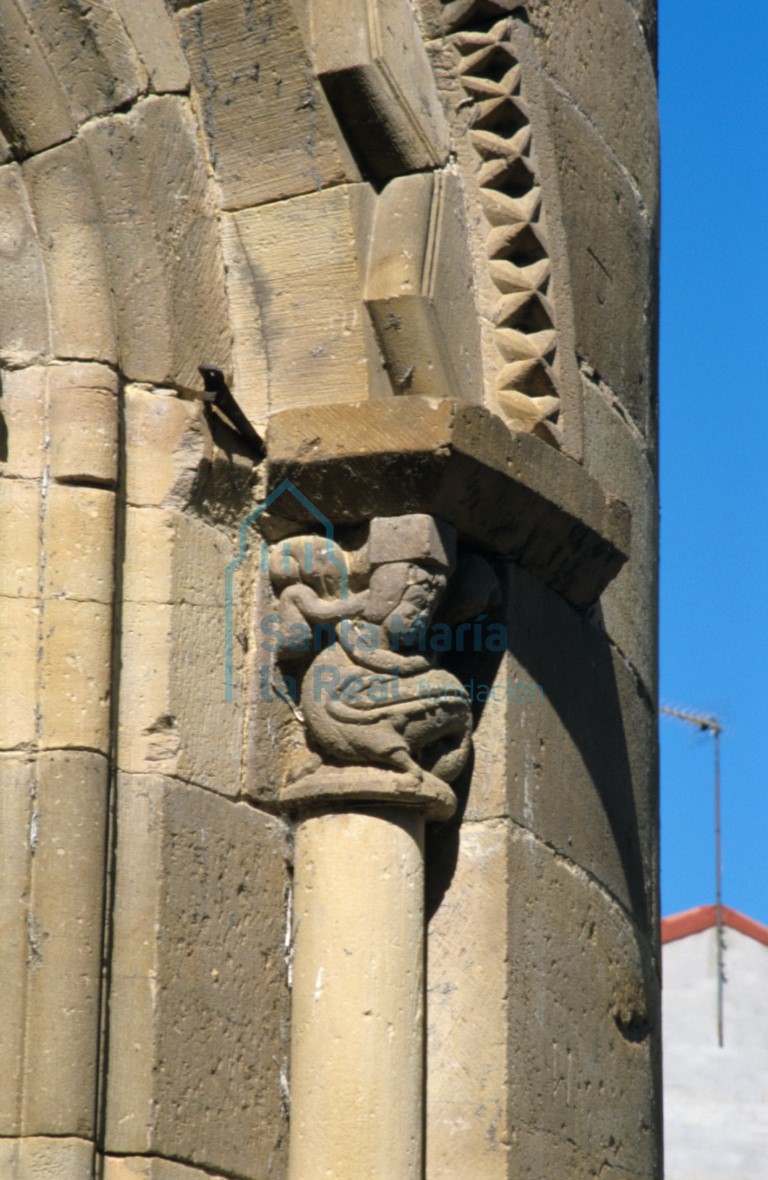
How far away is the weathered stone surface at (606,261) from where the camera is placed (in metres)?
5.40

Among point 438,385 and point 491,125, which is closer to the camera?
point 438,385

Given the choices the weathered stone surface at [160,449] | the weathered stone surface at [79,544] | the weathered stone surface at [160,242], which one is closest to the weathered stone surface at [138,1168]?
the weathered stone surface at [79,544]

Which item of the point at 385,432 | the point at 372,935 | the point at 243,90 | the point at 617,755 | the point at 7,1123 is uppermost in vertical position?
the point at 243,90

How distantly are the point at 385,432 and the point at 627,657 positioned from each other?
120 centimetres

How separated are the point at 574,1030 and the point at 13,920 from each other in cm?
130

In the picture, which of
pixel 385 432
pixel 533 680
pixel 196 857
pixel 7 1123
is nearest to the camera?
pixel 7 1123

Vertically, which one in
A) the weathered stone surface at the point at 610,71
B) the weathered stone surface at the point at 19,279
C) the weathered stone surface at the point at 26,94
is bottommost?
the weathered stone surface at the point at 19,279

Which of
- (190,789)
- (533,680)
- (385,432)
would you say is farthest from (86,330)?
(533,680)

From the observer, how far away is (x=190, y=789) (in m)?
4.31

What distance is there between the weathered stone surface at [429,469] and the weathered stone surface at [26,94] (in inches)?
27.4

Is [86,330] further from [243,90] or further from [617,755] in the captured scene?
[617,755]

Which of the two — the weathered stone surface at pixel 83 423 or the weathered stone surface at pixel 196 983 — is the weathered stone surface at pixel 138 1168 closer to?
the weathered stone surface at pixel 196 983

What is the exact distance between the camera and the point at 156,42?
15.5 ft

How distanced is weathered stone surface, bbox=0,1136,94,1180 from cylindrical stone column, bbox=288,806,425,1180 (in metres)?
0.54
